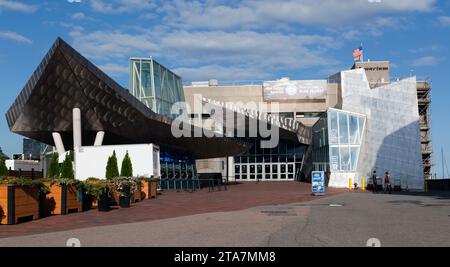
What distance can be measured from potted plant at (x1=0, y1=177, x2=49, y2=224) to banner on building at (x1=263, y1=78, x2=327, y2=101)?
64.4 meters

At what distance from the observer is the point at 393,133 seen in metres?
50.5

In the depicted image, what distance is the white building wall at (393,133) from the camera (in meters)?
49.0

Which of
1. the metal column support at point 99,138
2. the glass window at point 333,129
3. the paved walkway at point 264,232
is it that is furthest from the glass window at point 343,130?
the paved walkway at point 264,232

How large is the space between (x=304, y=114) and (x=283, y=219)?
220ft

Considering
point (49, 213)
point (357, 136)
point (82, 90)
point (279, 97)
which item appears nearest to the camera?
point (49, 213)

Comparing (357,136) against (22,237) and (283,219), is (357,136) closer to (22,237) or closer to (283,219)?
(283,219)

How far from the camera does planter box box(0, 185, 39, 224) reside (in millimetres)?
13984

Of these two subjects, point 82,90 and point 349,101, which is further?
point 349,101

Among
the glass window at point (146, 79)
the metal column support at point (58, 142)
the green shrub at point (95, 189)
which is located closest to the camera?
the green shrub at point (95, 189)

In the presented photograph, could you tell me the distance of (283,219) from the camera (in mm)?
15031

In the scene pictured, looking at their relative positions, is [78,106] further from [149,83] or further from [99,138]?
[149,83]

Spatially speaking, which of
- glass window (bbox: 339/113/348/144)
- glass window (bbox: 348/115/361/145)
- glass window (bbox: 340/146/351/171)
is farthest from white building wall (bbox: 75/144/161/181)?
glass window (bbox: 348/115/361/145)

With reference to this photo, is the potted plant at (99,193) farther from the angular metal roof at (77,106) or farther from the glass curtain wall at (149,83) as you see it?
the glass curtain wall at (149,83)
